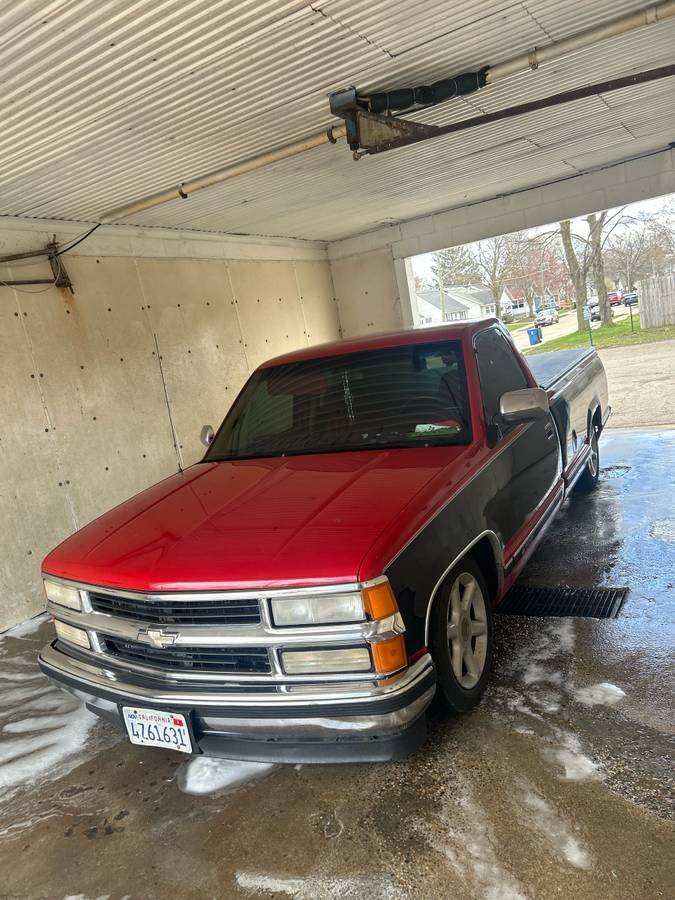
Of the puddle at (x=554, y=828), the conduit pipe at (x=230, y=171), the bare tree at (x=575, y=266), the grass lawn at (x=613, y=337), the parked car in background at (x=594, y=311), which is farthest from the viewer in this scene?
the parked car in background at (x=594, y=311)

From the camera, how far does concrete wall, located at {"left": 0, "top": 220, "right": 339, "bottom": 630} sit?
6168 mm

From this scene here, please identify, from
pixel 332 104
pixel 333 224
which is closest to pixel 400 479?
pixel 332 104

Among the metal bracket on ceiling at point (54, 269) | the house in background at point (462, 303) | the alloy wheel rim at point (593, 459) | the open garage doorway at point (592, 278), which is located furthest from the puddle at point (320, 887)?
the house in background at point (462, 303)

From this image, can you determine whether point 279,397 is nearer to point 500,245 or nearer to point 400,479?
point 400,479

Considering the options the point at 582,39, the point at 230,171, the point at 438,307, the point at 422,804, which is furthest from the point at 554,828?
the point at 438,307

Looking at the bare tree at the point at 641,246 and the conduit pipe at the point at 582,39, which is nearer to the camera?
the conduit pipe at the point at 582,39

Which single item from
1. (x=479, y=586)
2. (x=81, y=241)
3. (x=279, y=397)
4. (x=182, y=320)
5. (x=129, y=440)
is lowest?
(x=479, y=586)

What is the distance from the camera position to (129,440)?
24.1 ft

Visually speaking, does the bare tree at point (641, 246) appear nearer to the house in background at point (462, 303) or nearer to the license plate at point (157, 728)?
the house in background at point (462, 303)

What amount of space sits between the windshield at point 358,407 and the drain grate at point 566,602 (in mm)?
1429

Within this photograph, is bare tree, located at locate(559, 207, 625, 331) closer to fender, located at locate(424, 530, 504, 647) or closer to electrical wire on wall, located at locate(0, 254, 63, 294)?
electrical wire on wall, located at locate(0, 254, 63, 294)

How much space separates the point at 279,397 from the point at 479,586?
1.76m

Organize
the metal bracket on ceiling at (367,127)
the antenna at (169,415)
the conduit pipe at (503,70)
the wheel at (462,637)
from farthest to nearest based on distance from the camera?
the antenna at (169,415)
the metal bracket on ceiling at (367,127)
the conduit pipe at (503,70)
the wheel at (462,637)

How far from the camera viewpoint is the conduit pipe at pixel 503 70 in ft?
13.8
